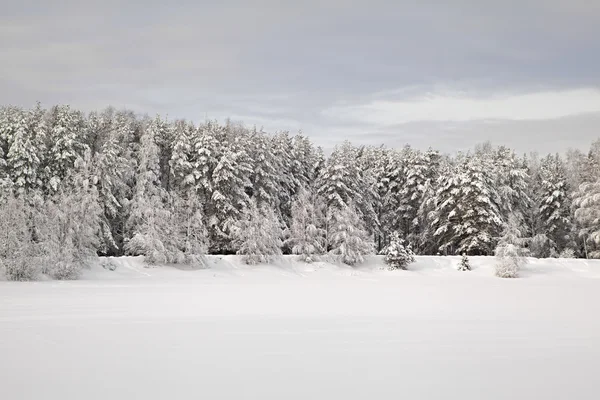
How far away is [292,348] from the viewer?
11.0 meters

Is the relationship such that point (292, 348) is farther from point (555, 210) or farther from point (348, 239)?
point (555, 210)

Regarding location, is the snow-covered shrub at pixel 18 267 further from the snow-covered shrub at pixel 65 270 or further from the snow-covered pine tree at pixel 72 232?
the snow-covered shrub at pixel 65 270

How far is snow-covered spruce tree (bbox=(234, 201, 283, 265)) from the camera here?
1708 inches

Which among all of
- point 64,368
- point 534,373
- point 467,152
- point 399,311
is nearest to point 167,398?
point 64,368

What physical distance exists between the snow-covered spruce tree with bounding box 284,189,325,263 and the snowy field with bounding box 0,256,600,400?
24.9m

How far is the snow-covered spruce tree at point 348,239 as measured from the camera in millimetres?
46344

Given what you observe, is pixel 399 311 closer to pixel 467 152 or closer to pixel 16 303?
pixel 16 303

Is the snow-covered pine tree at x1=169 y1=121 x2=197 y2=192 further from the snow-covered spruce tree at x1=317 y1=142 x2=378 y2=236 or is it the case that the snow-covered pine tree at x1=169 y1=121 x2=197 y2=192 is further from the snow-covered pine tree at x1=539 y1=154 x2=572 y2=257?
the snow-covered pine tree at x1=539 y1=154 x2=572 y2=257

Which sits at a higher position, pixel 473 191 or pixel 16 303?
pixel 473 191

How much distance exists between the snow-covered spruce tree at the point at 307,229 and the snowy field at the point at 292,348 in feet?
81.5

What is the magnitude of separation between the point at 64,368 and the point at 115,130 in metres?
42.9

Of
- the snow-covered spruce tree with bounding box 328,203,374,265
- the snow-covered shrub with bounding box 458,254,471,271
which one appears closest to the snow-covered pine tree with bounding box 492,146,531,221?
the snow-covered shrub with bounding box 458,254,471,271

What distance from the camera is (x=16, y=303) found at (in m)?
18.1

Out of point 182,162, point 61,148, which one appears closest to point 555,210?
point 182,162
